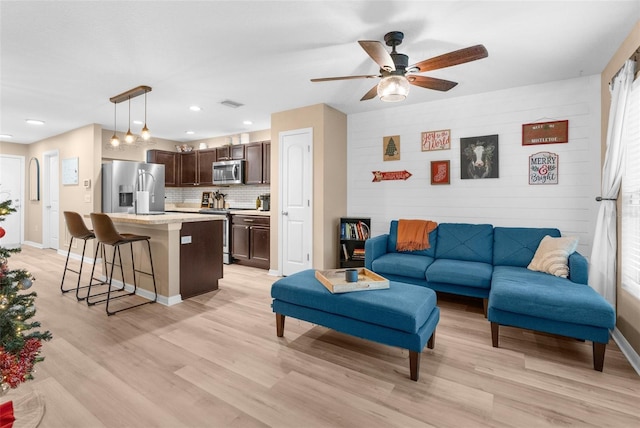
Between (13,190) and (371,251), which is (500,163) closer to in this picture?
(371,251)

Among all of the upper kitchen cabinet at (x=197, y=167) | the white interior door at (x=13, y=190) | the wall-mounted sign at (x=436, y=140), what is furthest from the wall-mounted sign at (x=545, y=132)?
the white interior door at (x=13, y=190)

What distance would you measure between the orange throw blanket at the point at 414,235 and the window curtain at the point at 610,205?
5.21ft

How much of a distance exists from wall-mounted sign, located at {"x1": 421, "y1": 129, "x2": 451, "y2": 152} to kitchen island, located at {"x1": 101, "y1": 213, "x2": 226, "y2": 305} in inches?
117

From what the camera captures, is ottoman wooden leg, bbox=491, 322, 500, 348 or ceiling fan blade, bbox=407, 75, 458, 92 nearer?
ottoman wooden leg, bbox=491, 322, 500, 348

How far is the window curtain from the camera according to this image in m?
2.64

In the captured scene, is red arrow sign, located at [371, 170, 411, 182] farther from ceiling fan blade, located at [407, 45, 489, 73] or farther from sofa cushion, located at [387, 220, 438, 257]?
ceiling fan blade, located at [407, 45, 489, 73]

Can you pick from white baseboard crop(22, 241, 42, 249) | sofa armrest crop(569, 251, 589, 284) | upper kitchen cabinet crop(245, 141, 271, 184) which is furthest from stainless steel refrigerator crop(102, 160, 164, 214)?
sofa armrest crop(569, 251, 589, 284)

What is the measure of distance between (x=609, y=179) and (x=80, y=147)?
26.0 feet

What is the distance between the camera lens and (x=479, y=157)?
4.01 meters

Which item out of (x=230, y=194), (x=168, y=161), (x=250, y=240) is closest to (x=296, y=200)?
(x=250, y=240)

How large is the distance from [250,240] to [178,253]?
1858 millimetres

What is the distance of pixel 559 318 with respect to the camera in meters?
2.29

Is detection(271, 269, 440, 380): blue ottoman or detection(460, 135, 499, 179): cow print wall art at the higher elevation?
detection(460, 135, 499, 179): cow print wall art

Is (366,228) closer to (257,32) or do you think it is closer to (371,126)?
(371,126)
